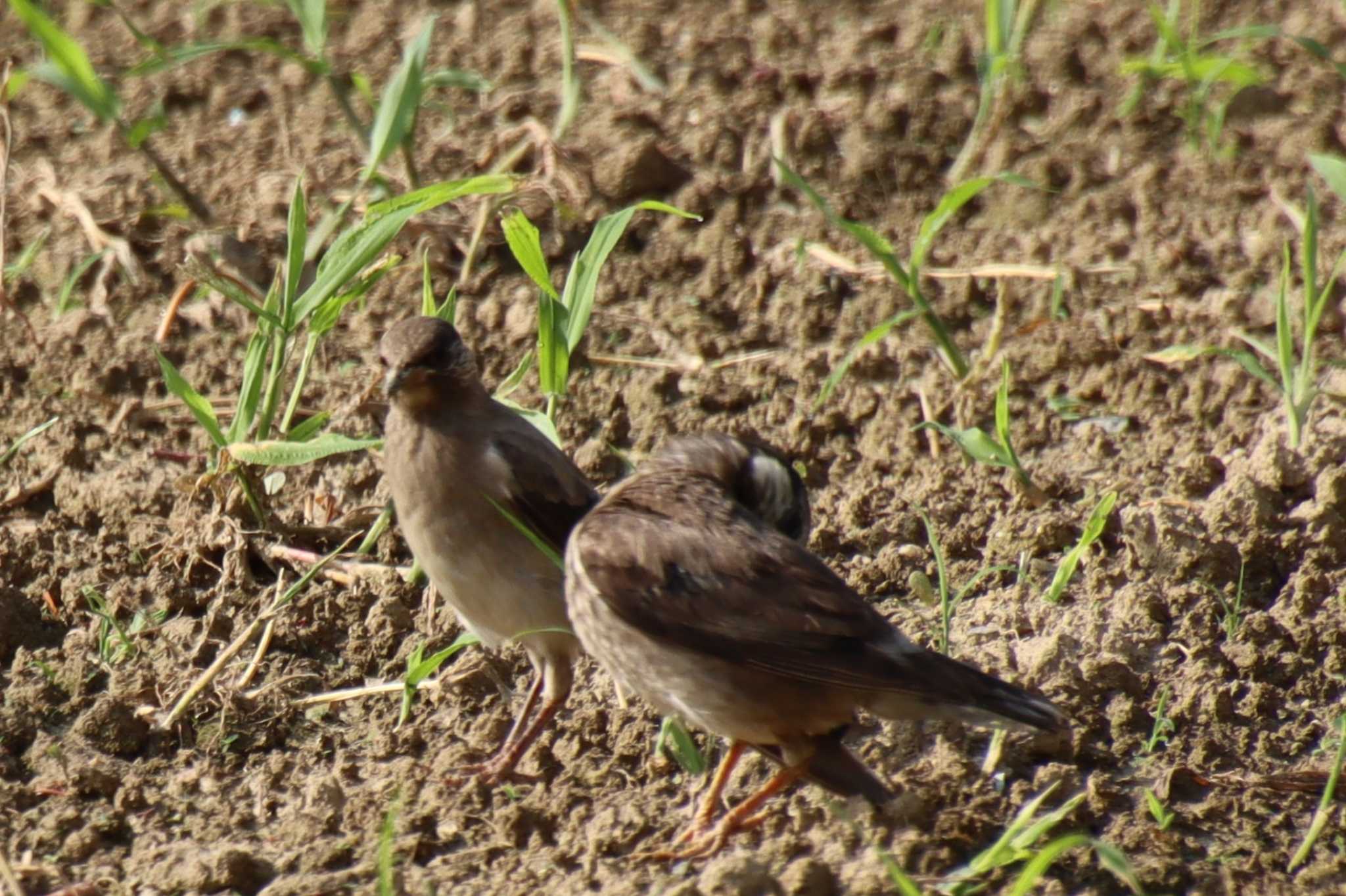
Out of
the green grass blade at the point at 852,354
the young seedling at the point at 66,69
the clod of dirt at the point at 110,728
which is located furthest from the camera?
the young seedling at the point at 66,69

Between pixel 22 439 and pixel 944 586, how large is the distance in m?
3.10

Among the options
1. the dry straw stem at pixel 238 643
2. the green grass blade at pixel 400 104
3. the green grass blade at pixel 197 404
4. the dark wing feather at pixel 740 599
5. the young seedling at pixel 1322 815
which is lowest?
the young seedling at pixel 1322 815

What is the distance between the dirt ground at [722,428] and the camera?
4.90 m

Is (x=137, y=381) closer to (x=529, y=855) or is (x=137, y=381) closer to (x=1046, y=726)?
(x=529, y=855)

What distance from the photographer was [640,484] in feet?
18.1

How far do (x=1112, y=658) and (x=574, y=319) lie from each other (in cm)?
204

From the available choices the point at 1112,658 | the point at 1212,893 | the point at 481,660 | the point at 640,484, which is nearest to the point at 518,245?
the point at 640,484

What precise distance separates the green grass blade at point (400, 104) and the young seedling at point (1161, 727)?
3285mm

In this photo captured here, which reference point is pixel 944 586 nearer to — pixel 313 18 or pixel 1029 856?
pixel 1029 856

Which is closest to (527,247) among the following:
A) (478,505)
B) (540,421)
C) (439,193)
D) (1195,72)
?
(439,193)

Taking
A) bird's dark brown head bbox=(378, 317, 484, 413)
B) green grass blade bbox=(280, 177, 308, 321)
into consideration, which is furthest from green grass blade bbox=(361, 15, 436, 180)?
bird's dark brown head bbox=(378, 317, 484, 413)

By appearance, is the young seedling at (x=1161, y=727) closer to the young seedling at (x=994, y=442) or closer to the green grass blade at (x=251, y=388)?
the young seedling at (x=994, y=442)

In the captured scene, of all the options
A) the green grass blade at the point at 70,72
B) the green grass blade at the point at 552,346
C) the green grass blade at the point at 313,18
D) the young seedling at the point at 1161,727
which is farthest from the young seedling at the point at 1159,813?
the green grass blade at the point at 70,72

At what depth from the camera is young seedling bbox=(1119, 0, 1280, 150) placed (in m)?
7.38
